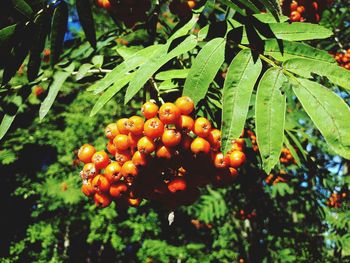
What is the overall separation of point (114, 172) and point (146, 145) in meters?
0.31

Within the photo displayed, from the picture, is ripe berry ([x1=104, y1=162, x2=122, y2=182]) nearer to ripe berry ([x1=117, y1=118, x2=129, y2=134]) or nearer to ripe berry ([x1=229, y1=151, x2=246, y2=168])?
ripe berry ([x1=117, y1=118, x2=129, y2=134])

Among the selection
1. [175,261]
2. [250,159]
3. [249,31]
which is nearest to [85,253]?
[175,261]

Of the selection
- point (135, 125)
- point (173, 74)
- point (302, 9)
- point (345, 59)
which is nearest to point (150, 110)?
point (135, 125)

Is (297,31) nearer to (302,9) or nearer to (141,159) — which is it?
(141,159)

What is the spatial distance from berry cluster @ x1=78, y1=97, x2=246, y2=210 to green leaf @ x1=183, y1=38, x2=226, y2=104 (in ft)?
0.17

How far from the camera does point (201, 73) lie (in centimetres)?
140

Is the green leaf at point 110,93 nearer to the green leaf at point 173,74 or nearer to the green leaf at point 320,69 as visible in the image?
the green leaf at point 173,74

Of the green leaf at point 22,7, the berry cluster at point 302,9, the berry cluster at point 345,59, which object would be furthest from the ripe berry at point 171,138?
the berry cluster at point 345,59

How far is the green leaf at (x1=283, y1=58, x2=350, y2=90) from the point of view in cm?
120

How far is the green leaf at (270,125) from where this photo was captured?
1188 mm

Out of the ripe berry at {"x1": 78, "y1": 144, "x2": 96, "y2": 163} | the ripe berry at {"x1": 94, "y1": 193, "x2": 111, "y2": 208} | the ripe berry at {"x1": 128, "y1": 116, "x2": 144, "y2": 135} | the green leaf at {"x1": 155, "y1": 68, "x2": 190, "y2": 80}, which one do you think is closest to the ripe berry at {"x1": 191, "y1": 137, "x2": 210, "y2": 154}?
the ripe berry at {"x1": 128, "y1": 116, "x2": 144, "y2": 135}

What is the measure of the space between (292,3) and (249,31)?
4.56 ft

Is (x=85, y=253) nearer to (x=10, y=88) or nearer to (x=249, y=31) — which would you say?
(x=10, y=88)

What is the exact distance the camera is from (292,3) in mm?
2543
